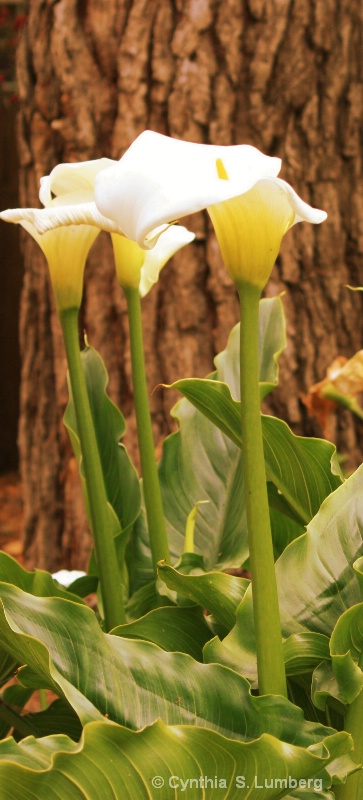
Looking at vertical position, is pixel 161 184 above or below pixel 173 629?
above

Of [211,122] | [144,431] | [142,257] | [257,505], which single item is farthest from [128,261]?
[211,122]

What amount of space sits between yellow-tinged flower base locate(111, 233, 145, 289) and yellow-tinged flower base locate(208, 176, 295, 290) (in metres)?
0.17

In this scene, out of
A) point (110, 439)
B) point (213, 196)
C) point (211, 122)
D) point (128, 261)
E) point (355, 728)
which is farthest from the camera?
point (211, 122)

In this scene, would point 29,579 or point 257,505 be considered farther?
point 29,579

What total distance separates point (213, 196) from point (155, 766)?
0.25 metres

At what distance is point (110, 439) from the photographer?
→ 700mm

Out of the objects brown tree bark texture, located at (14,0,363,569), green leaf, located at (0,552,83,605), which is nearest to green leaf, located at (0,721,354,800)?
green leaf, located at (0,552,83,605)

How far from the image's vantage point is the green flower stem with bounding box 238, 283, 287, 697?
40 cm

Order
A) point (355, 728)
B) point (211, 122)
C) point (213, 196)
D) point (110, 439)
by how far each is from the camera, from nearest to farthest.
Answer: point (213, 196), point (355, 728), point (110, 439), point (211, 122)

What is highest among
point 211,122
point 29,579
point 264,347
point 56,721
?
point 211,122

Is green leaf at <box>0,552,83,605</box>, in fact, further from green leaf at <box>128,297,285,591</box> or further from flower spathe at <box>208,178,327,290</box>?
flower spathe at <box>208,178,327,290</box>

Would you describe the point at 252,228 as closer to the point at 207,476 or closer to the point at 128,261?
the point at 128,261

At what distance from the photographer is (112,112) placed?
121 centimetres

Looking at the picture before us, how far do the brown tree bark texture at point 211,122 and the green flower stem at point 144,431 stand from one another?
2.13 feet
